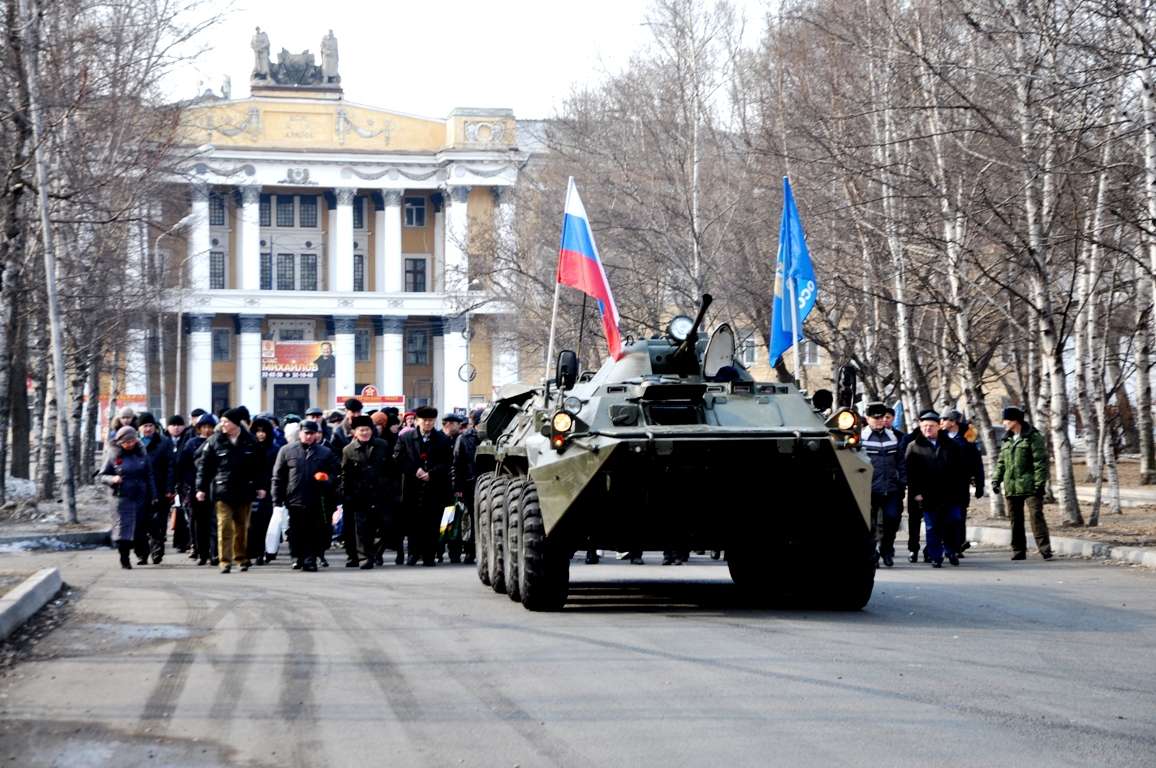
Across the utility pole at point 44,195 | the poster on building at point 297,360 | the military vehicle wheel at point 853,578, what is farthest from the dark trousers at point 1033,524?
the poster on building at point 297,360

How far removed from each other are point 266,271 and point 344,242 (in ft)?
15.3

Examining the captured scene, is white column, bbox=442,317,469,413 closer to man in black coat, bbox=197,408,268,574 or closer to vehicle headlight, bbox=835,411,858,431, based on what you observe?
man in black coat, bbox=197,408,268,574

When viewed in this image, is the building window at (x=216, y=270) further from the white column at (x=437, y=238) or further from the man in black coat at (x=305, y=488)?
the man in black coat at (x=305, y=488)

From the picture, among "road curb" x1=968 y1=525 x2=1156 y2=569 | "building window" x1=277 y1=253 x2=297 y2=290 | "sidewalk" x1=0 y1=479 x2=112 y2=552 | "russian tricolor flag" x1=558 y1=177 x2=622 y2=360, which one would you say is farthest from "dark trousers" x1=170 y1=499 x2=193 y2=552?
"building window" x1=277 y1=253 x2=297 y2=290

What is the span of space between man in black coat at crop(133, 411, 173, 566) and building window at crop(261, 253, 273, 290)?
71.5m

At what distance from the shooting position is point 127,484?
20.0 m

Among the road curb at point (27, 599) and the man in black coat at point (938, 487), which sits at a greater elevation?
the man in black coat at point (938, 487)

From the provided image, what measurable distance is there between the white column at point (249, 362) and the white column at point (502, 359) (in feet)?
40.6

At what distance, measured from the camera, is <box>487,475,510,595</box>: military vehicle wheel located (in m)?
15.1

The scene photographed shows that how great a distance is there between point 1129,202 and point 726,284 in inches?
658

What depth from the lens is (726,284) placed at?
39250 mm

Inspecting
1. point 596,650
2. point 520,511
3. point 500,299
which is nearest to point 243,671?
point 596,650

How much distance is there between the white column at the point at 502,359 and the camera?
59.5 m

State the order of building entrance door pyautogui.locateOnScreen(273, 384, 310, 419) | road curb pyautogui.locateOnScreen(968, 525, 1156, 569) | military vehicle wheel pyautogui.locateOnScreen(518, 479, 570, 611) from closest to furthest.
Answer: military vehicle wheel pyautogui.locateOnScreen(518, 479, 570, 611) < road curb pyautogui.locateOnScreen(968, 525, 1156, 569) < building entrance door pyautogui.locateOnScreen(273, 384, 310, 419)
